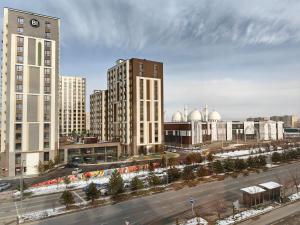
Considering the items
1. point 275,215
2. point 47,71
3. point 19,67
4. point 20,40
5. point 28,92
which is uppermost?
point 20,40

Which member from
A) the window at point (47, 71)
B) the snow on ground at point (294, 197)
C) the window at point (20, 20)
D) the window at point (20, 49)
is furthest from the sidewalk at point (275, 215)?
the window at point (20, 20)

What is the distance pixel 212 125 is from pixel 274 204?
311ft

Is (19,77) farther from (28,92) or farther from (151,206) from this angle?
(151,206)

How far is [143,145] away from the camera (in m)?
99.9

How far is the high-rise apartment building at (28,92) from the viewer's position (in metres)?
69.5

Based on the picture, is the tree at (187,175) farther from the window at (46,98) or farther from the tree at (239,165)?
the window at (46,98)

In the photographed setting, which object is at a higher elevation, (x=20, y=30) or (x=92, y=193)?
(x=20, y=30)

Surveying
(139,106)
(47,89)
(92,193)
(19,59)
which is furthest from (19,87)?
(92,193)

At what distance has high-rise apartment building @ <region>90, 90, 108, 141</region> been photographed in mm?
128125

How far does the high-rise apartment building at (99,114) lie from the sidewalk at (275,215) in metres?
99.2

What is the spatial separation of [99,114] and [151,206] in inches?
3971

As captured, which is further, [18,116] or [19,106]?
[19,106]

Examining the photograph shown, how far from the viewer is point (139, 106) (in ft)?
327

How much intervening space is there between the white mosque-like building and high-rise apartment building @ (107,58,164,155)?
2364 cm
